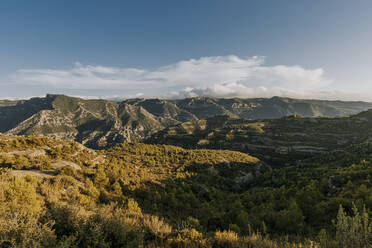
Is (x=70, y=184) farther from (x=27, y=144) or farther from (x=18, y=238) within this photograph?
(x=27, y=144)

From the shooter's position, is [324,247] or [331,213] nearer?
[324,247]

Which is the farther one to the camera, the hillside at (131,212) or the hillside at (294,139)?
the hillside at (294,139)

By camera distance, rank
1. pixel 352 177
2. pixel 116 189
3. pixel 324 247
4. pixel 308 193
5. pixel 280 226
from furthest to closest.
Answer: pixel 352 177, pixel 308 193, pixel 116 189, pixel 280 226, pixel 324 247

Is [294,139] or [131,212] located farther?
[294,139]

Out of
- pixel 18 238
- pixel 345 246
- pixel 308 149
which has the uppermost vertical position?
pixel 18 238

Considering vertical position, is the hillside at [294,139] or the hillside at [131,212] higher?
the hillside at [131,212]

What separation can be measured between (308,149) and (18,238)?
97.2 m

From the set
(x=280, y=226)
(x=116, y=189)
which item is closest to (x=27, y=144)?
(x=116, y=189)

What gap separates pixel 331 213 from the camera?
38.7 feet

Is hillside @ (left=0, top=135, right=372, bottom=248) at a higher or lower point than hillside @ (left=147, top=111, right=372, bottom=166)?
higher

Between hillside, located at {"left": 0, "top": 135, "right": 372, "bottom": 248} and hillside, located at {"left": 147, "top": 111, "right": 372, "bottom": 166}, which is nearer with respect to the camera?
hillside, located at {"left": 0, "top": 135, "right": 372, "bottom": 248}

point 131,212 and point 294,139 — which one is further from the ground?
point 131,212

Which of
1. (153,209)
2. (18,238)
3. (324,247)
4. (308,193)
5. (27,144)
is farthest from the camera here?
(27,144)

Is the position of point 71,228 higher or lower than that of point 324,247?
higher
